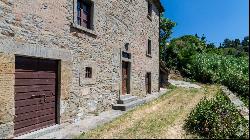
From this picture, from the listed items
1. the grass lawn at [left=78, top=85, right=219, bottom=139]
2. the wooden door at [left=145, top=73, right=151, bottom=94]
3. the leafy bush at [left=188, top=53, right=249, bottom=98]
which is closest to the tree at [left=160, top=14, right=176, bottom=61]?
the leafy bush at [left=188, top=53, right=249, bottom=98]

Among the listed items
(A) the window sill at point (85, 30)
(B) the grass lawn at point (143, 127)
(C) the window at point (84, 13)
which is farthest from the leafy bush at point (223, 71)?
(C) the window at point (84, 13)

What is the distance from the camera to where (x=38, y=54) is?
26.5 feet

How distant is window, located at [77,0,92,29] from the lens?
34.6ft

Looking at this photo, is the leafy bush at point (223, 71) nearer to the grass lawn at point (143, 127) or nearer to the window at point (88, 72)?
the grass lawn at point (143, 127)

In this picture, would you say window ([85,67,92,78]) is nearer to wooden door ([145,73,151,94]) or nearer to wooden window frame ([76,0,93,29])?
wooden window frame ([76,0,93,29])

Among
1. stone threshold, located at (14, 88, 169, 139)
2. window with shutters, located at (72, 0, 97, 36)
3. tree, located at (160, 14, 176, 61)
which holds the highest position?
tree, located at (160, 14, 176, 61)

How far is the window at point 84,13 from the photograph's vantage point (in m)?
10.5

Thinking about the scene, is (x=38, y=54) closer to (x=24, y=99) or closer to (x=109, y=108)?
(x=24, y=99)

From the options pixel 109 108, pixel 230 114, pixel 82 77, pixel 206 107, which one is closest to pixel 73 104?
pixel 82 77

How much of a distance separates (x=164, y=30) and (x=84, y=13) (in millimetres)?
24880

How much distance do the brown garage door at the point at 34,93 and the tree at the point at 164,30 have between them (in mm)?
26667

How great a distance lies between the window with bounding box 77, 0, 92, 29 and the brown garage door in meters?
2.21

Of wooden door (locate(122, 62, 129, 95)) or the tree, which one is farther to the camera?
the tree

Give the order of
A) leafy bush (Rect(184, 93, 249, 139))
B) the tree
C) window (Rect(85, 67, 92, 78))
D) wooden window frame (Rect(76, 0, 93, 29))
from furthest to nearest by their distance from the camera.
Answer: the tree, window (Rect(85, 67, 92, 78)), wooden window frame (Rect(76, 0, 93, 29)), leafy bush (Rect(184, 93, 249, 139))
